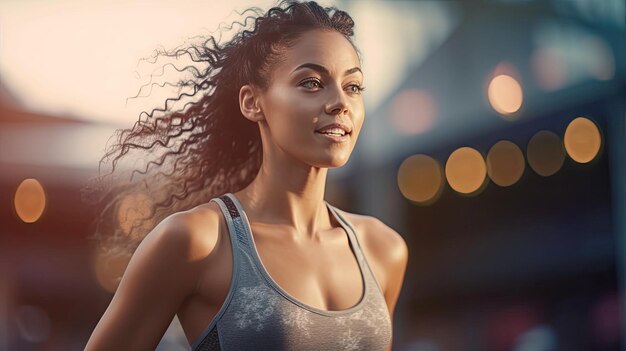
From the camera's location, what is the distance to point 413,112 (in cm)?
529

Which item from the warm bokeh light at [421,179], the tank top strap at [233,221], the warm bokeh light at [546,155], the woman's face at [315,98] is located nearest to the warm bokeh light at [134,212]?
the tank top strap at [233,221]

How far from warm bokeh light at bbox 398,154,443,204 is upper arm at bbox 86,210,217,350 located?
12.3 ft

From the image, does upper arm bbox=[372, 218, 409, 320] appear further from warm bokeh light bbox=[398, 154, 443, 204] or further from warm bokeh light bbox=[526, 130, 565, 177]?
warm bokeh light bbox=[526, 130, 565, 177]

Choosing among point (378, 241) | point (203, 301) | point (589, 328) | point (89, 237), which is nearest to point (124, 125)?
point (89, 237)

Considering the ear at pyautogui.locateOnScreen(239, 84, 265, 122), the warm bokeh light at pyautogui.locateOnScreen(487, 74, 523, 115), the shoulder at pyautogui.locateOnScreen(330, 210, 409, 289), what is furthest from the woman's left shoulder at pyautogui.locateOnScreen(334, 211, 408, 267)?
the warm bokeh light at pyautogui.locateOnScreen(487, 74, 523, 115)

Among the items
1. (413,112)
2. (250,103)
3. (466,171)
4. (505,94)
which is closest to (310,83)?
(250,103)

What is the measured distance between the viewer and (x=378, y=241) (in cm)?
205

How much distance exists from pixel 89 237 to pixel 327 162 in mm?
671

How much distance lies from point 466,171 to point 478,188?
18 cm

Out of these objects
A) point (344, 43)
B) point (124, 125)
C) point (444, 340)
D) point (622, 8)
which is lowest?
point (444, 340)

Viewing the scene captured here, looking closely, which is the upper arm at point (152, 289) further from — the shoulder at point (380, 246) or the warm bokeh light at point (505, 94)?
the warm bokeh light at point (505, 94)

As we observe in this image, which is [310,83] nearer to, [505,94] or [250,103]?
[250,103]

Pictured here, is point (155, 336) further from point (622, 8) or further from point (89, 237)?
point (622, 8)

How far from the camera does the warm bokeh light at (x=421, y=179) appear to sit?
5.53m
